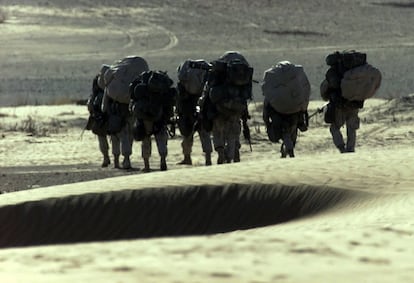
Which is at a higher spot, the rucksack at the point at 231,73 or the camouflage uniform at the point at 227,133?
the rucksack at the point at 231,73

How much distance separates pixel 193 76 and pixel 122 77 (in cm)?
123

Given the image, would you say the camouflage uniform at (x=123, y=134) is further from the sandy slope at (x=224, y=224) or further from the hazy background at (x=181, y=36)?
the hazy background at (x=181, y=36)

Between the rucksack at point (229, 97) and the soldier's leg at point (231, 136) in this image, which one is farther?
the soldier's leg at point (231, 136)

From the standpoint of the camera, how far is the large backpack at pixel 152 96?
19.1 metres

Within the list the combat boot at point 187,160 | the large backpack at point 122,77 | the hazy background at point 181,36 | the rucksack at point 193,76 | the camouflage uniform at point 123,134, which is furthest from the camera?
the hazy background at point 181,36

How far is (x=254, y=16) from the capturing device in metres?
71.2

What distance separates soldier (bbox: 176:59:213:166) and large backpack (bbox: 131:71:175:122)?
652 millimetres

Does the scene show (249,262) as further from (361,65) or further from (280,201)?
(361,65)

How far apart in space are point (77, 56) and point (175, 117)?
38449 millimetres

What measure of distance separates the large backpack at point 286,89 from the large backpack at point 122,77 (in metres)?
2.36

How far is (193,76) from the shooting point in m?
19.9

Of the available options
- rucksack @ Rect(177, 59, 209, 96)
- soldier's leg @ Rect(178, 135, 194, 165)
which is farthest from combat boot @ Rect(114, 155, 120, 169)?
rucksack @ Rect(177, 59, 209, 96)

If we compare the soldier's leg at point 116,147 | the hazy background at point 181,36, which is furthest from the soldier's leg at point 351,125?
the hazy background at point 181,36

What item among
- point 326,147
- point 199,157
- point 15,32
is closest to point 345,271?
point 199,157
